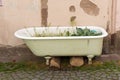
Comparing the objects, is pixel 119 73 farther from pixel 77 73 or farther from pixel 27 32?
pixel 27 32

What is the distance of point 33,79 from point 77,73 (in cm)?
74

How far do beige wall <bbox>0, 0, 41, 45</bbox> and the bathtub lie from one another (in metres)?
0.33

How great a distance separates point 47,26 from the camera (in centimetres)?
539

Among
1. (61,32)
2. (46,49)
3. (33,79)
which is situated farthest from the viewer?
(61,32)

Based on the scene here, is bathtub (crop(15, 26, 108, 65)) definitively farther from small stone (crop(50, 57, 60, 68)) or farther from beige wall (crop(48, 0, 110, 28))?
beige wall (crop(48, 0, 110, 28))

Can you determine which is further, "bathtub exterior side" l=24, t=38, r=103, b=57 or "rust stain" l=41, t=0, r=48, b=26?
"rust stain" l=41, t=0, r=48, b=26

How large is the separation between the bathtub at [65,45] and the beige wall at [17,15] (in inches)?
13.1

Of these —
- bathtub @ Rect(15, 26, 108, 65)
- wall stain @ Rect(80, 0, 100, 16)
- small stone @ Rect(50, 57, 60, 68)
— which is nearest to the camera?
bathtub @ Rect(15, 26, 108, 65)

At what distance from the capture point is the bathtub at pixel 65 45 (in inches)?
189

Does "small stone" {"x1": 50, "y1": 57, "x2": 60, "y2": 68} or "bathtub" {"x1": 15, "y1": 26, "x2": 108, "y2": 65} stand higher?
"bathtub" {"x1": 15, "y1": 26, "x2": 108, "y2": 65}

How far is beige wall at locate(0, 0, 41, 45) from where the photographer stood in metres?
5.30

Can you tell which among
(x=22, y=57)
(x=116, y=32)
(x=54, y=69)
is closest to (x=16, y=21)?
(x=22, y=57)

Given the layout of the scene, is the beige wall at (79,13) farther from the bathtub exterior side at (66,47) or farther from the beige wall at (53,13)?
the bathtub exterior side at (66,47)

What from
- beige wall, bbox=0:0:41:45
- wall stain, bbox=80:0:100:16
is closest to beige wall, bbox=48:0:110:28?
wall stain, bbox=80:0:100:16
